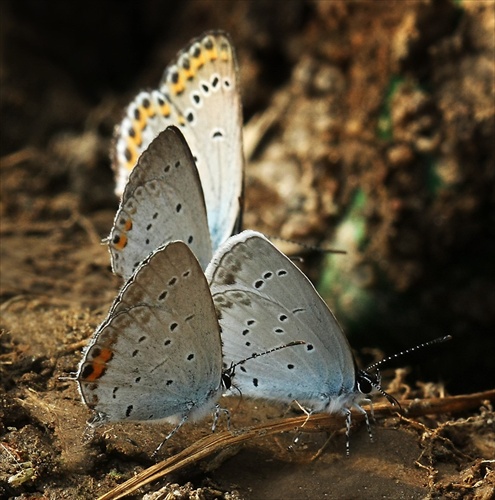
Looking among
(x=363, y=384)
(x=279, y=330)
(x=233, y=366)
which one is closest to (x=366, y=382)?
(x=363, y=384)

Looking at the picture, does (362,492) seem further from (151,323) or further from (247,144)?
(247,144)

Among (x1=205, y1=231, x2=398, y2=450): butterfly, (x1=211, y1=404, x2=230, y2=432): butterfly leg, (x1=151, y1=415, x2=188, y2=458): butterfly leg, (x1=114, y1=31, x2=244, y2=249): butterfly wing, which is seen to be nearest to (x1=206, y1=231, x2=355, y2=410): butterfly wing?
(x1=205, y1=231, x2=398, y2=450): butterfly

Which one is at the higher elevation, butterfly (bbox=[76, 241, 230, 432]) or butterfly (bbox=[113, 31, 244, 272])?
butterfly (bbox=[113, 31, 244, 272])

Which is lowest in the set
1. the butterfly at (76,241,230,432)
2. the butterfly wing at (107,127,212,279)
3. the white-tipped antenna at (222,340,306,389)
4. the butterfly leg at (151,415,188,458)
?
the butterfly leg at (151,415,188,458)

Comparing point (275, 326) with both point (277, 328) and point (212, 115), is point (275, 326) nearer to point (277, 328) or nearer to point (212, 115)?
point (277, 328)

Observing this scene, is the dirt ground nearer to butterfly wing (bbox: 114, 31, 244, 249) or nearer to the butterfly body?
the butterfly body
